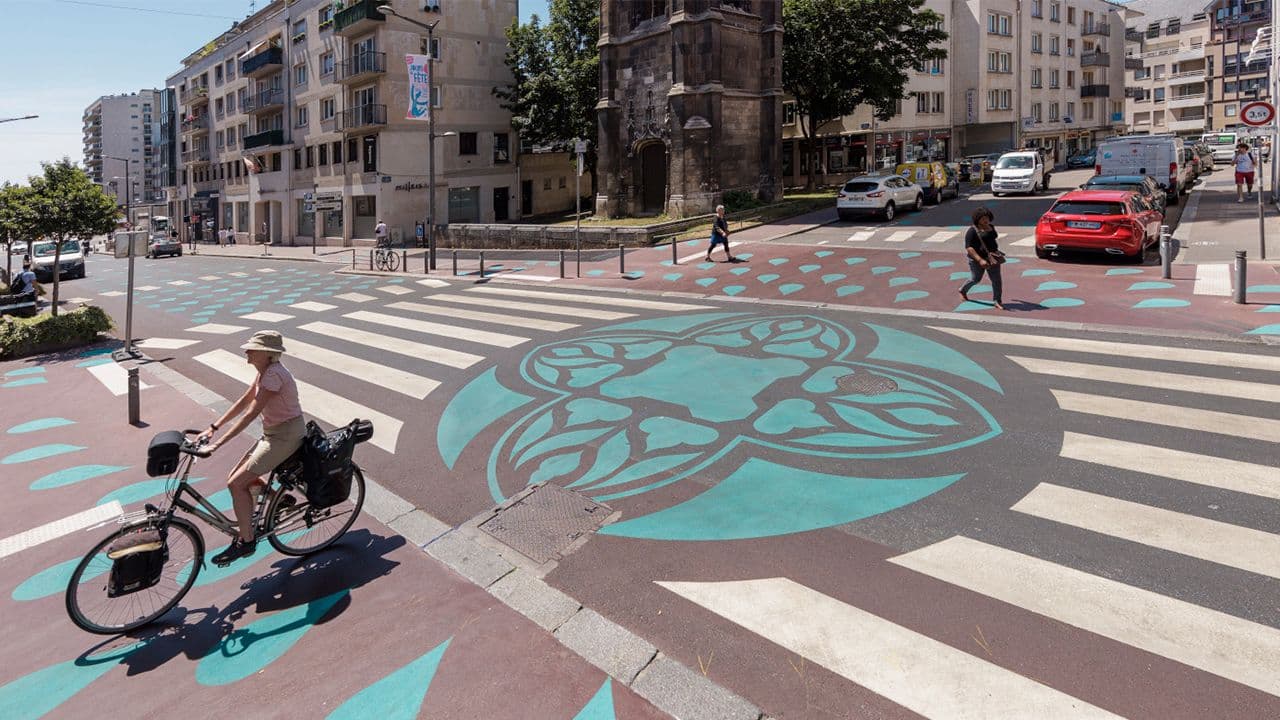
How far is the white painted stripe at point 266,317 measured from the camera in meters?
17.5

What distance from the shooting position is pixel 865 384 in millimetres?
9023

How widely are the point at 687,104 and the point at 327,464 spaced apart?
2838 centimetres

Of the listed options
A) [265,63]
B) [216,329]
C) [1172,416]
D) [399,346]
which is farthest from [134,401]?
[265,63]

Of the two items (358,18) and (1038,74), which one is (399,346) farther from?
(1038,74)

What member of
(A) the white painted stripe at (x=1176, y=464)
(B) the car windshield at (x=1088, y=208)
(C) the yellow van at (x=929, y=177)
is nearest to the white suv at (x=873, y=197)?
(C) the yellow van at (x=929, y=177)

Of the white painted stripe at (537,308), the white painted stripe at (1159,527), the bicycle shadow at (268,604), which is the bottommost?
the bicycle shadow at (268,604)

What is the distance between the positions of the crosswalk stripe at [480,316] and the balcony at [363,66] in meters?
29.7

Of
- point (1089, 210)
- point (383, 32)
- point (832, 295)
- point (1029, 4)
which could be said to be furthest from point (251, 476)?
point (1029, 4)

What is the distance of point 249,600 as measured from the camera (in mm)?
5094

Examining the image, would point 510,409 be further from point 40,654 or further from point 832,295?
point 832,295

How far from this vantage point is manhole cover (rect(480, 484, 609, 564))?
561 cm

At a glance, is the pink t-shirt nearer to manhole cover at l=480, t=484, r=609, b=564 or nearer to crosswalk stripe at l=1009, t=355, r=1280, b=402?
manhole cover at l=480, t=484, r=609, b=564

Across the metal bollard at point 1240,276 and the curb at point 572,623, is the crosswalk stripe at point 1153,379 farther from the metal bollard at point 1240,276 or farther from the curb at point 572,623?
the curb at point 572,623

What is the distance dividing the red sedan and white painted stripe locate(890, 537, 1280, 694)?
44.2 ft
